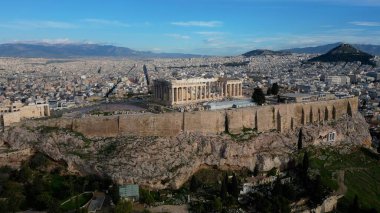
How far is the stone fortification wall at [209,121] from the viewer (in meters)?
37.0

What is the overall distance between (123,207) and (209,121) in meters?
13.8

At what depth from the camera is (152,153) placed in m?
35.8

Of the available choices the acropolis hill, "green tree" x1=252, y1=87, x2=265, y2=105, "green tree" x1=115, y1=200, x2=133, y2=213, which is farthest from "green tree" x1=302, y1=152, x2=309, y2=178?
"green tree" x1=115, y1=200, x2=133, y2=213

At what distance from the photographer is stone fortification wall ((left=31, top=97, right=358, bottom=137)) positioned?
3700 cm

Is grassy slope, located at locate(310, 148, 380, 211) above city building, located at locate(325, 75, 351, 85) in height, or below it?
below

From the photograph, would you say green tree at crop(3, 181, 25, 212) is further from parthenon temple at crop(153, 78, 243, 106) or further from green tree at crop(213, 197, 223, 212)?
parthenon temple at crop(153, 78, 243, 106)

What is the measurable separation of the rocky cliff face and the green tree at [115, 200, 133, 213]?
4597 millimetres

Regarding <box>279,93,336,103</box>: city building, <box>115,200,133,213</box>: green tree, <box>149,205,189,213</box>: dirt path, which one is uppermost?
<box>279,93,336,103</box>: city building

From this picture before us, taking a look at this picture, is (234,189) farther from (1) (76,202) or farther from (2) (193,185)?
(1) (76,202)

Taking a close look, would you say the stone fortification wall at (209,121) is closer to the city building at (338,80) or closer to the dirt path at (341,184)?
the dirt path at (341,184)

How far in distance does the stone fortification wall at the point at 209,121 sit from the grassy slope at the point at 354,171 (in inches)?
181

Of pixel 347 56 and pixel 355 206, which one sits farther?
pixel 347 56

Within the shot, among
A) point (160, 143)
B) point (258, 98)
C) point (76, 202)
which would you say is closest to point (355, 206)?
point (160, 143)

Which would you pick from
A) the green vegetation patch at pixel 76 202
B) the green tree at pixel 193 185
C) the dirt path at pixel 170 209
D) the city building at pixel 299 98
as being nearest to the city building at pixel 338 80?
the city building at pixel 299 98
